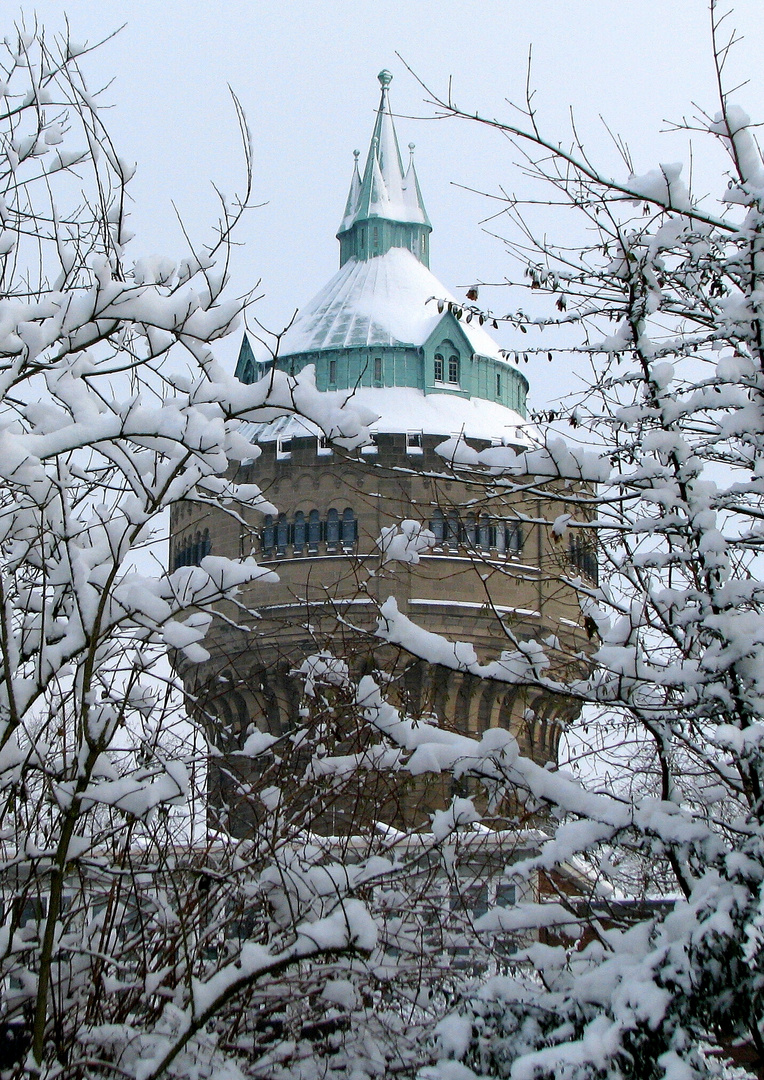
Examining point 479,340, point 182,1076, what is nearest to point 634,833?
point 182,1076

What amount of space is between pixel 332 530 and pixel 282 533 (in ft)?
3.64

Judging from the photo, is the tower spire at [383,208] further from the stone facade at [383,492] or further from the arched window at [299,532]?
the arched window at [299,532]

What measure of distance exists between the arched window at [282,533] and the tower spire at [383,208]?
939 cm

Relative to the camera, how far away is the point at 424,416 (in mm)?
30406

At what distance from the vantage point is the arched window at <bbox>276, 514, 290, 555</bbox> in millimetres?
29031

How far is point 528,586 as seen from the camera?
26.2m

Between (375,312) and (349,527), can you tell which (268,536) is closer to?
(349,527)

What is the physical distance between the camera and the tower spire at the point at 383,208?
35531 mm

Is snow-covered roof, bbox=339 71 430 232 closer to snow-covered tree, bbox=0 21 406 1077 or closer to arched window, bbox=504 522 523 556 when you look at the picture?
arched window, bbox=504 522 523 556

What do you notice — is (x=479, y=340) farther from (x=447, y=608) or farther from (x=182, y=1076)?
(x=182, y=1076)

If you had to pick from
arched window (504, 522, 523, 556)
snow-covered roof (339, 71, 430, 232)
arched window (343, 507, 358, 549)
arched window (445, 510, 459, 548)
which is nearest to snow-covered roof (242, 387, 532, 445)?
arched window (343, 507, 358, 549)

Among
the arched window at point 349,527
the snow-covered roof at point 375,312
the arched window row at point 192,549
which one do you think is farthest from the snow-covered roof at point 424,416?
the arched window row at point 192,549

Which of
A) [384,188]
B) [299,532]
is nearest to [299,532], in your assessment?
[299,532]

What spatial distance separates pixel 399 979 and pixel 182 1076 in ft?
4.45
